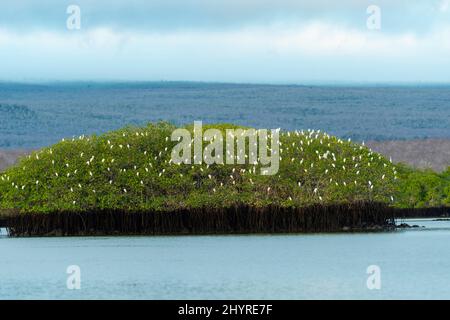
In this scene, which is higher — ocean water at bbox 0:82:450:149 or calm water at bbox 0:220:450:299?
calm water at bbox 0:220:450:299

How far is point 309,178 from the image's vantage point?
70.3m

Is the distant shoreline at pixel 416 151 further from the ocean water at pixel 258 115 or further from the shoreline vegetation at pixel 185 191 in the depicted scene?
the shoreline vegetation at pixel 185 191

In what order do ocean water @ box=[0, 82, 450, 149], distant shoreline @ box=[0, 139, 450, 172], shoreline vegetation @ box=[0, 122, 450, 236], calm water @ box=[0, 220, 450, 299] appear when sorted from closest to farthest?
calm water @ box=[0, 220, 450, 299]
shoreline vegetation @ box=[0, 122, 450, 236]
distant shoreline @ box=[0, 139, 450, 172]
ocean water @ box=[0, 82, 450, 149]

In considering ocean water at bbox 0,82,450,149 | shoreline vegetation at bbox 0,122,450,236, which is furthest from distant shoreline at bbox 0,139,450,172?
shoreline vegetation at bbox 0,122,450,236

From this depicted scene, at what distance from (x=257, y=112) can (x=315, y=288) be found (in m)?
143

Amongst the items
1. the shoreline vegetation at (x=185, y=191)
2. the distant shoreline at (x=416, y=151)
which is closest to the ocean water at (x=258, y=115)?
the distant shoreline at (x=416, y=151)

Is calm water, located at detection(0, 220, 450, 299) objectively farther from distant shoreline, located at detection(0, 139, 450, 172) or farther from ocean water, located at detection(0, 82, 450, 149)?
ocean water, located at detection(0, 82, 450, 149)

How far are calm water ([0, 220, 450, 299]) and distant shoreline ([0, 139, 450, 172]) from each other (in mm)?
86961

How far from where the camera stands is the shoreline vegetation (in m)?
67.3

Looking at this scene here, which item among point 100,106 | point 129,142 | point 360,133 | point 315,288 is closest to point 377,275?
point 315,288

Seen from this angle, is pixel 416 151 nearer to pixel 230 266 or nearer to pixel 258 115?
pixel 258 115
